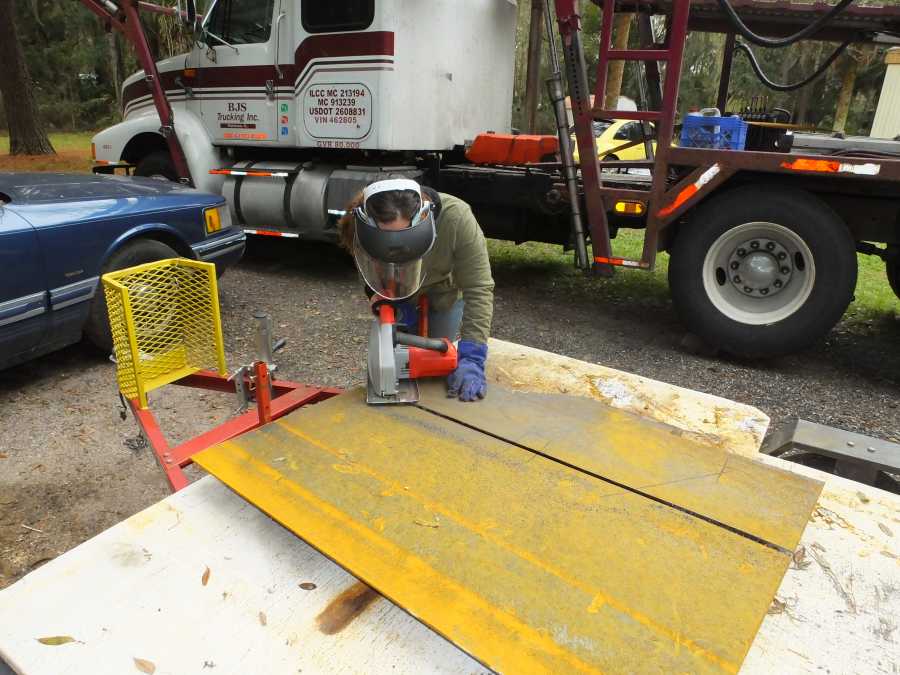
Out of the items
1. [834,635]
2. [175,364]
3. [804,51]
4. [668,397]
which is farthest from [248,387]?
[804,51]

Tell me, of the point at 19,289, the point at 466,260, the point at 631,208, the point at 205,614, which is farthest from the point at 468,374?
the point at 631,208

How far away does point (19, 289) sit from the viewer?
3.34 metres

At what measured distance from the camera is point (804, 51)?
25156 millimetres

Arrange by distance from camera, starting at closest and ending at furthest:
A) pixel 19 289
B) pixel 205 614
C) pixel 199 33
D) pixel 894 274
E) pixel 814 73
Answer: pixel 205 614 → pixel 19 289 → pixel 814 73 → pixel 894 274 → pixel 199 33

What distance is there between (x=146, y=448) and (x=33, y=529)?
0.72 m

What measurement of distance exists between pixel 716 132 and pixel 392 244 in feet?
11.0

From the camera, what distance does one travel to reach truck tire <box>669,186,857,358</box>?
4.12 m

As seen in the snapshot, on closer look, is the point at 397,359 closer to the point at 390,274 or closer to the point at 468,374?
the point at 468,374

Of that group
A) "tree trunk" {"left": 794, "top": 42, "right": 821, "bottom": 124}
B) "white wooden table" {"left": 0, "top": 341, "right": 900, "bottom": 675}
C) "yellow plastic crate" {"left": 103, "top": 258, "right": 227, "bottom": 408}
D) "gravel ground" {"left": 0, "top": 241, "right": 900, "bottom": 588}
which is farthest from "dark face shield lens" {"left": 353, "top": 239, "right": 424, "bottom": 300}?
"tree trunk" {"left": 794, "top": 42, "right": 821, "bottom": 124}

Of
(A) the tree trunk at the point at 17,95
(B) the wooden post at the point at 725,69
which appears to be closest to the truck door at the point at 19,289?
(B) the wooden post at the point at 725,69

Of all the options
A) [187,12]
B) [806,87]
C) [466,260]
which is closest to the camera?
[466,260]

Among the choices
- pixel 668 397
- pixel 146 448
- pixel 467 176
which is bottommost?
pixel 146 448

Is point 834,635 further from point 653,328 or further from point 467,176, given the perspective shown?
point 467,176

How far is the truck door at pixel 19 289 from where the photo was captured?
3258 mm
